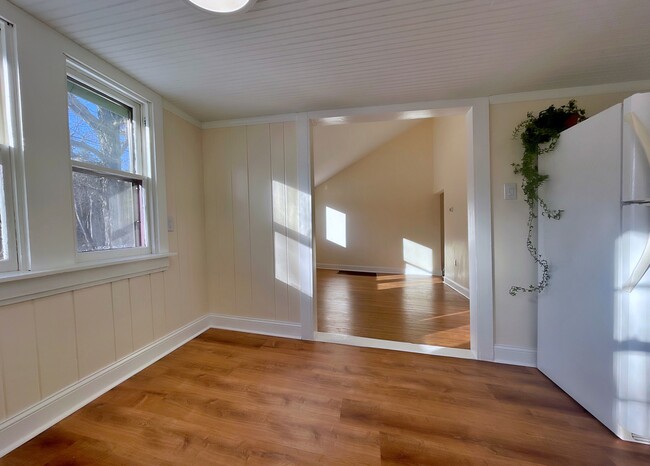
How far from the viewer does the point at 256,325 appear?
2.51 metres

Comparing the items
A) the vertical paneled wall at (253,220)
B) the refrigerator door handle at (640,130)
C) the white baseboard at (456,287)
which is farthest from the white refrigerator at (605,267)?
the white baseboard at (456,287)

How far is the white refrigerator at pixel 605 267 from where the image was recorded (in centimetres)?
116

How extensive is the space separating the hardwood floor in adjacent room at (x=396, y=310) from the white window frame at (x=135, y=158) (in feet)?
6.17

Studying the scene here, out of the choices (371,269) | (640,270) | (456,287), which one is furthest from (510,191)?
(371,269)

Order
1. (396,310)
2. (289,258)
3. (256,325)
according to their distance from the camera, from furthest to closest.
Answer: (396,310), (256,325), (289,258)

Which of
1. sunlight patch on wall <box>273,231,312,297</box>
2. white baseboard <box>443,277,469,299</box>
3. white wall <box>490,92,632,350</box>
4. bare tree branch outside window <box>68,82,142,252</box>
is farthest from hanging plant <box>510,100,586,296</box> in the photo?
bare tree branch outside window <box>68,82,142,252</box>

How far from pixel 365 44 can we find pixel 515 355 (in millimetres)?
2499

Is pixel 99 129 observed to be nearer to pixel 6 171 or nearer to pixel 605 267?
pixel 6 171

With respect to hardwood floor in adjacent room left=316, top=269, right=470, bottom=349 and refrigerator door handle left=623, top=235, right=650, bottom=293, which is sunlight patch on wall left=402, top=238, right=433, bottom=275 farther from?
refrigerator door handle left=623, top=235, right=650, bottom=293

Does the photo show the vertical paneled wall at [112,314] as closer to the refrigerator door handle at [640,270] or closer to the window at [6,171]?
the window at [6,171]

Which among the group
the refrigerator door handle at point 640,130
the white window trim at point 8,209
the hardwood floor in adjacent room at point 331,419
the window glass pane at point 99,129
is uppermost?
the window glass pane at point 99,129

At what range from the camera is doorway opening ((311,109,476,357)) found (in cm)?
265

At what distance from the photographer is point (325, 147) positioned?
4.08m

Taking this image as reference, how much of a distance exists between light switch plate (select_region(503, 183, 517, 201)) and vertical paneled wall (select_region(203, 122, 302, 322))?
1.74 meters
